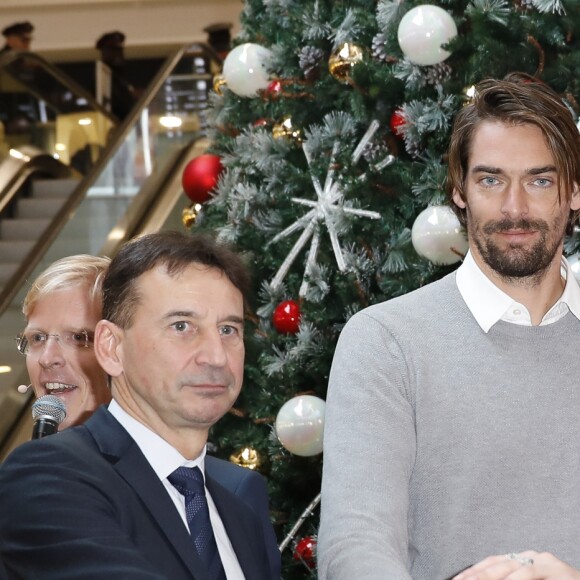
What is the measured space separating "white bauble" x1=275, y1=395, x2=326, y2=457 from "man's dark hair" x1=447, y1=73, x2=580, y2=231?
1554 mm

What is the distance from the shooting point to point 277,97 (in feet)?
16.1

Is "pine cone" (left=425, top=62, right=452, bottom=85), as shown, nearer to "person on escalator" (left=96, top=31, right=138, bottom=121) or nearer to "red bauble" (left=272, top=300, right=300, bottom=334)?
"red bauble" (left=272, top=300, right=300, bottom=334)

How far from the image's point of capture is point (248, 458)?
470 cm

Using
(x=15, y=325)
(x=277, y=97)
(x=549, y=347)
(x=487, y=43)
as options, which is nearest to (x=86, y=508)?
(x=549, y=347)

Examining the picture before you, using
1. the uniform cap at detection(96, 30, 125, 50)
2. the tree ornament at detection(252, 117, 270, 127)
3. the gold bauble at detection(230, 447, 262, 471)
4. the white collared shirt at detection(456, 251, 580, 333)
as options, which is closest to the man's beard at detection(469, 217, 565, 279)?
the white collared shirt at detection(456, 251, 580, 333)

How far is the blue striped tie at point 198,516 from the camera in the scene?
235 centimetres

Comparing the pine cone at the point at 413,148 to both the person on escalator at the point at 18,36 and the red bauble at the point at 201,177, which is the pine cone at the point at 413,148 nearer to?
the red bauble at the point at 201,177

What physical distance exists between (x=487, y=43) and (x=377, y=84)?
499mm

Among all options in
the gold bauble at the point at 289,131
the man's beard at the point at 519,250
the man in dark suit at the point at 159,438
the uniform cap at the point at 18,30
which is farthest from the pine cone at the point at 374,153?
the uniform cap at the point at 18,30

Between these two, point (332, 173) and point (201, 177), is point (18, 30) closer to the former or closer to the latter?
point (201, 177)

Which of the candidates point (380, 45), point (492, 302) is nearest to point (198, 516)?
point (492, 302)

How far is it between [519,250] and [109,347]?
3.22ft

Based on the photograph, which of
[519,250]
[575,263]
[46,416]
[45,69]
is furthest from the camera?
[45,69]

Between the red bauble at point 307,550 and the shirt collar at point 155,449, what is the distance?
2.06 meters
